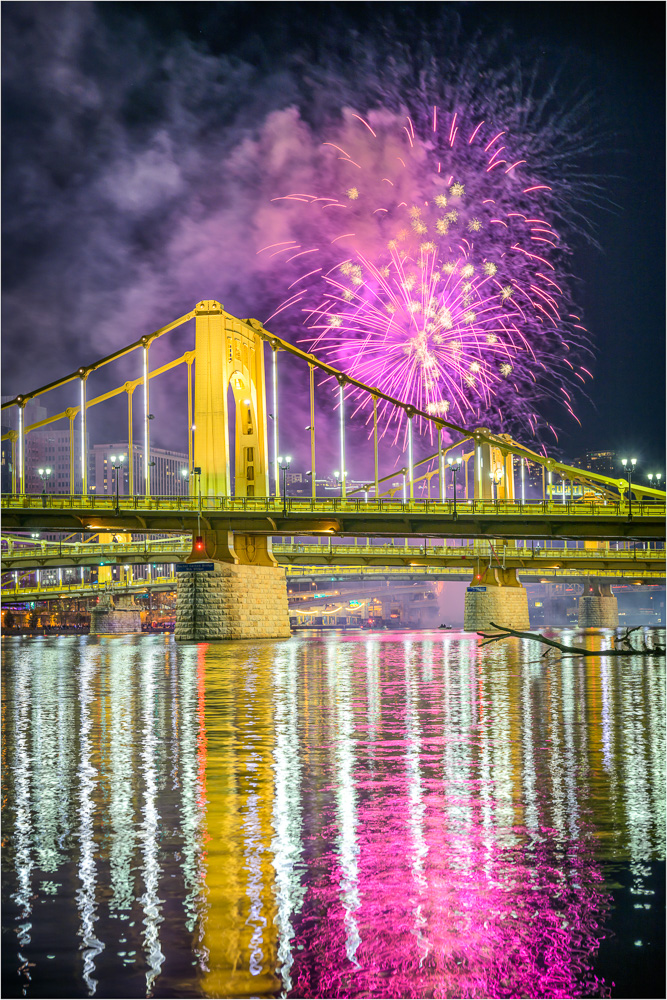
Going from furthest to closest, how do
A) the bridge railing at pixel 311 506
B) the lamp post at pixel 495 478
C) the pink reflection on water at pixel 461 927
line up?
the lamp post at pixel 495 478 < the bridge railing at pixel 311 506 < the pink reflection on water at pixel 461 927

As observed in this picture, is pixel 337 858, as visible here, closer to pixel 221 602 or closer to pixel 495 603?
pixel 221 602

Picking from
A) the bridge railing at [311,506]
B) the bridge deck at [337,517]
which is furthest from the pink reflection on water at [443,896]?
the bridge deck at [337,517]

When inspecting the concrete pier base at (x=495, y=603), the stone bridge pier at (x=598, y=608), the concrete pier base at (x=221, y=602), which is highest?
the concrete pier base at (x=221, y=602)

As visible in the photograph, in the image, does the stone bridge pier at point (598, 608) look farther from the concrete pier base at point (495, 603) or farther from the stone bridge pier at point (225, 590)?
the stone bridge pier at point (225, 590)

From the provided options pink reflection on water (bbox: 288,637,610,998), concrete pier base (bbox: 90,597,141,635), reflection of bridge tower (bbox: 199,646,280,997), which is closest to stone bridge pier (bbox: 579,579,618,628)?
concrete pier base (bbox: 90,597,141,635)

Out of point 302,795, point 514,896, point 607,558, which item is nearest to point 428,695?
point 302,795

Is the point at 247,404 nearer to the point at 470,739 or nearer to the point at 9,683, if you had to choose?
the point at 9,683

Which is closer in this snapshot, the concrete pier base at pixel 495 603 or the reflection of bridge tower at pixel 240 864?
the reflection of bridge tower at pixel 240 864

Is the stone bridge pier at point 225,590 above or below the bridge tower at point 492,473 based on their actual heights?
below
